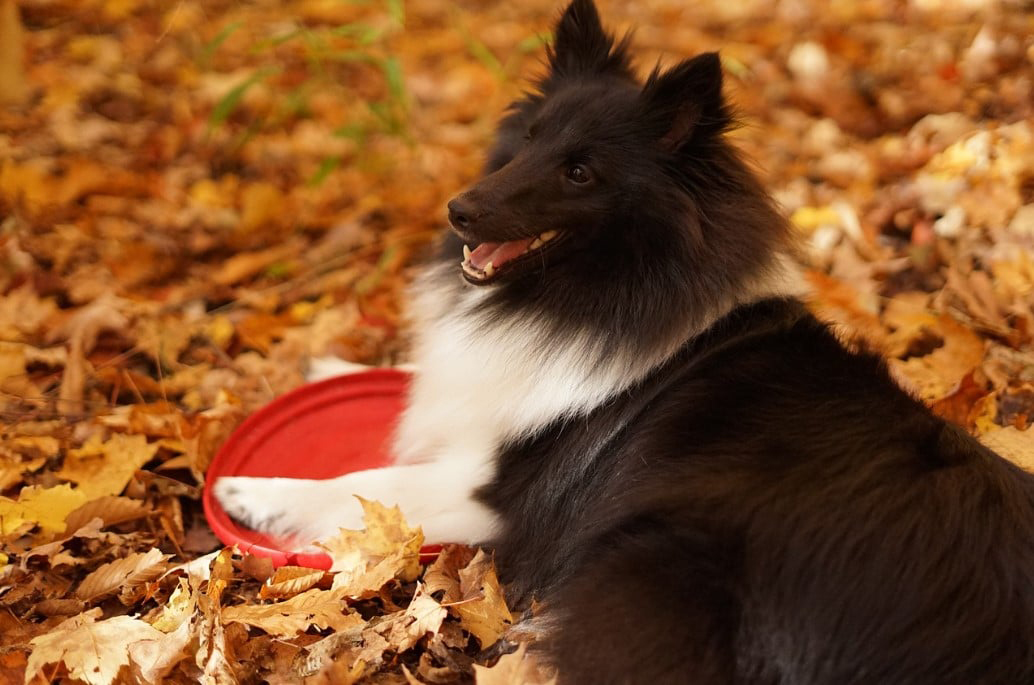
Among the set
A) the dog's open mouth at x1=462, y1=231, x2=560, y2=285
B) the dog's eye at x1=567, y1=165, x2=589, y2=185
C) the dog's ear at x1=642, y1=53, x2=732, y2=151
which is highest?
the dog's ear at x1=642, y1=53, x2=732, y2=151

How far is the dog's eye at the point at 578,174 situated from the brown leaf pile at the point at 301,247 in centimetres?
62

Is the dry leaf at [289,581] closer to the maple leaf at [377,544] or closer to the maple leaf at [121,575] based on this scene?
the maple leaf at [377,544]

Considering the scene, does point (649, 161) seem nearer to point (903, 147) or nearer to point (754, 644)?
point (754, 644)

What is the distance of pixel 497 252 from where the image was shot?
2.93 metres

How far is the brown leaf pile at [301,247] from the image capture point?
2717 millimetres

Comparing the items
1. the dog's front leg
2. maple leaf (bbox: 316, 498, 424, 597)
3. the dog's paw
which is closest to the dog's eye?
the dog's front leg

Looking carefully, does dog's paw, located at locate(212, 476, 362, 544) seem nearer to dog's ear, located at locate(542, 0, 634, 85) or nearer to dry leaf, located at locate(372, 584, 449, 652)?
dry leaf, located at locate(372, 584, 449, 652)

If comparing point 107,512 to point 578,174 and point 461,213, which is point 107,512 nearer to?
point 461,213

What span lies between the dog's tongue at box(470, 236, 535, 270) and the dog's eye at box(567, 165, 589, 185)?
0.23 m

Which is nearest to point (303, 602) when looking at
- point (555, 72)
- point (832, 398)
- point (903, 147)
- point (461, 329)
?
point (461, 329)

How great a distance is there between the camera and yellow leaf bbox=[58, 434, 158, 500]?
10.8ft

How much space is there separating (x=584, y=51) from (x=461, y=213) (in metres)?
0.93

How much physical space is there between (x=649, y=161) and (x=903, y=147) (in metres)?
3.08

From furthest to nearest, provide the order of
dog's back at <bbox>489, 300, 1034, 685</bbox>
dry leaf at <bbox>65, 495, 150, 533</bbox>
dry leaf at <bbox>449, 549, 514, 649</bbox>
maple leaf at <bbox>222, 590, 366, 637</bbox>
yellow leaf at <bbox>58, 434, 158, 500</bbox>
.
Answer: yellow leaf at <bbox>58, 434, 158, 500</bbox> → dry leaf at <bbox>65, 495, 150, 533</bbox> → dry leaf at <bbox>449, 549, 514, 649</bbox> → maple leaf at <bbox>222, 590, 366, 637</bbox> → dog's back at <bbox>489, 300, 1034, 685</bbox>
